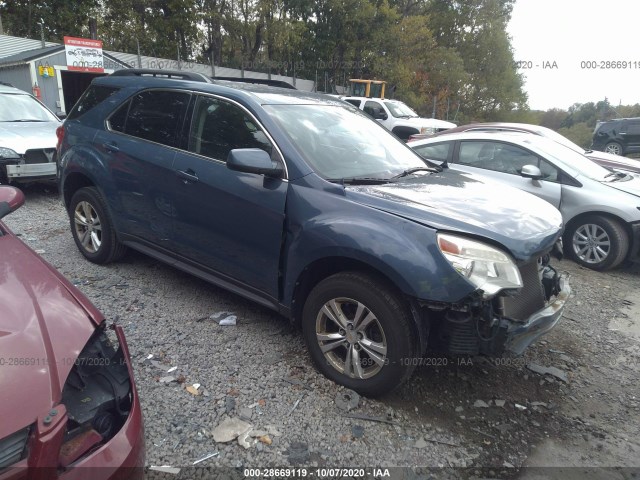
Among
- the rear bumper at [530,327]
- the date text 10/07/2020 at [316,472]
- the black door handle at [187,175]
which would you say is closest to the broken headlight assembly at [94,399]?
the date text 10/07/2020 at [316,472]

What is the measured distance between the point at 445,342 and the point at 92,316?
1821mm

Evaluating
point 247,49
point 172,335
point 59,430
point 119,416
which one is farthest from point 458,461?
point 247,49

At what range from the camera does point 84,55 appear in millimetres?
12930

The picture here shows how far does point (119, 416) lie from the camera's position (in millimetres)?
1756

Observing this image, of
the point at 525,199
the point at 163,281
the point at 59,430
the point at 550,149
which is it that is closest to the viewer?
the point at 59,430

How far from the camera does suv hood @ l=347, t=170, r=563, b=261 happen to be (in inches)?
102

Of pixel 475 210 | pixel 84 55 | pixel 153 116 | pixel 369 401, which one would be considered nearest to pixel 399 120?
pixel 84 55

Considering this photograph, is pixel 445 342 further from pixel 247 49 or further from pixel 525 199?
pixel 247 49

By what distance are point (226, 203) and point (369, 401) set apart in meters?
1.64

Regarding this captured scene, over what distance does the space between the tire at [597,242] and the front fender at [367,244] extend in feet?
13.2

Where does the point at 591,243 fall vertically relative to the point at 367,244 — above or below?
below

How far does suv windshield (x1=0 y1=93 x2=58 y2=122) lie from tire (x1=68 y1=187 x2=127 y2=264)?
452cm

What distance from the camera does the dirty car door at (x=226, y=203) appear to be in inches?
123

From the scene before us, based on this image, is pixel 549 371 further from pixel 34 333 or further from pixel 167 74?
pixel 167 74
